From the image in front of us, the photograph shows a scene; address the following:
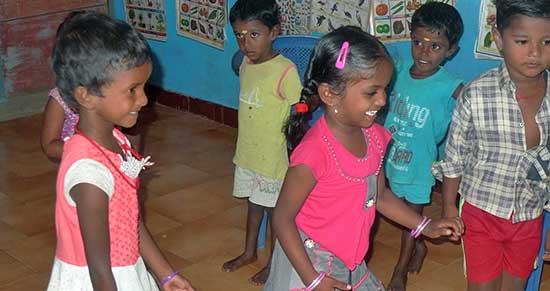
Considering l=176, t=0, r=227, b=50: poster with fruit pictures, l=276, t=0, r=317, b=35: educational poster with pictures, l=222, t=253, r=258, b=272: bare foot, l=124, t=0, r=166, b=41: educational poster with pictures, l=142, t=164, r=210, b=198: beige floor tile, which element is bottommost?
l=142, t=164, r=210, b=198: beige floor tile

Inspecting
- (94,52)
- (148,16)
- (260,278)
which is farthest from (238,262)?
(148,16)

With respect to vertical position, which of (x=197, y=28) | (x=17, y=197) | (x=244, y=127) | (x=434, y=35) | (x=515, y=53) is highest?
(x=515, y=53)

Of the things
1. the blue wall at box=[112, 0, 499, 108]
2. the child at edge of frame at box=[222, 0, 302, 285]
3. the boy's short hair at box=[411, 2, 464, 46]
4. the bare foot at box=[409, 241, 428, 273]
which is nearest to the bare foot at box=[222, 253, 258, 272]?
the child at edge of frame at box=[222, 0, 302, 285]

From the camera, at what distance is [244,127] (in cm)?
321

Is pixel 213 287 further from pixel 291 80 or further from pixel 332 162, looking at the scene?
pixel 332 162

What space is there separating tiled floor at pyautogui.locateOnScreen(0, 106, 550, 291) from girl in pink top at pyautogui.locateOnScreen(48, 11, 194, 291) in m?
1.28

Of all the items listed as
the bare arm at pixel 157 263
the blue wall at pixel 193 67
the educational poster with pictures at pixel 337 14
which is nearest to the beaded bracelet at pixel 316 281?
the bare arm at pixel 157 263

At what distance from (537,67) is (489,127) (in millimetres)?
222

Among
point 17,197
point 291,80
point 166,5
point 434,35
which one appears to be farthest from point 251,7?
point 166,5

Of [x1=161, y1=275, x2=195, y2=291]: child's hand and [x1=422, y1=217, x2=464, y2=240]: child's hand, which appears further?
[x1=422, y1=217, x2=464, y2=240]: child's hand

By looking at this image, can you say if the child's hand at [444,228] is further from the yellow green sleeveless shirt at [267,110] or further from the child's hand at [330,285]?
the yellow green sleeveless shirt at [267,110]

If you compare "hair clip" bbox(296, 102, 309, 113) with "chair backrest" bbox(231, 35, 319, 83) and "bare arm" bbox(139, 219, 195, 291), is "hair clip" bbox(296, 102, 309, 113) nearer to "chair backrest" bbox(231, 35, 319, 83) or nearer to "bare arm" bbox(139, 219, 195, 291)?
"bare arm" bbox(139, 219, 195, 291)

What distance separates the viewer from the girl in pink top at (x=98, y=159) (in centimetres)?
187

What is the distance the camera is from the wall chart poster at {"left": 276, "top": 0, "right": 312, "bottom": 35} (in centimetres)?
432
